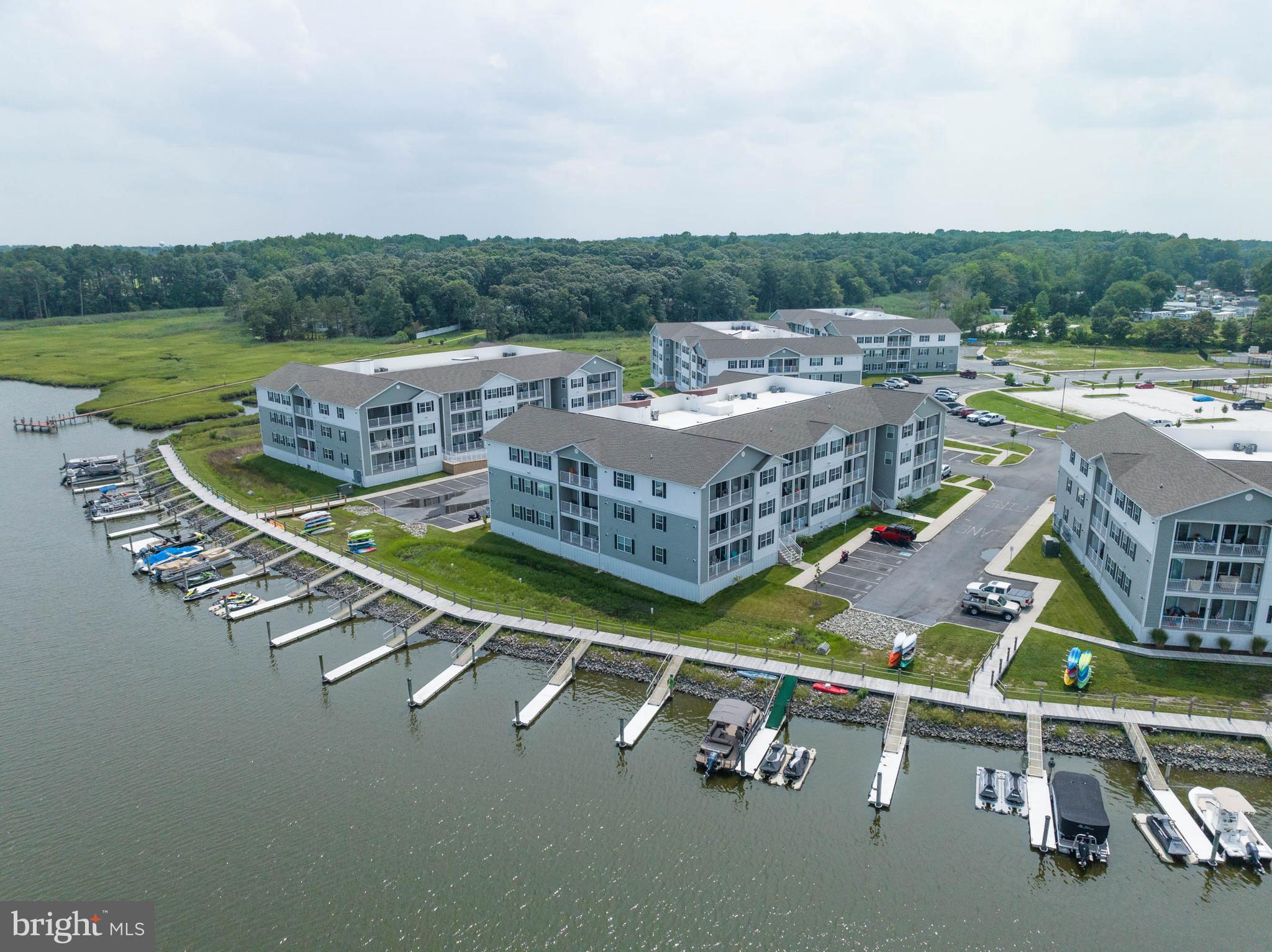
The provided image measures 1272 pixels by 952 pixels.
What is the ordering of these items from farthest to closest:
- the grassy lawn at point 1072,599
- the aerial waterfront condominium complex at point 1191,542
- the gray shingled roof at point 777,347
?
1. the gray shingled roof at point 777,347
2. the grassy lawn at point 1072,599
3. the aerial waterfront condominium complex at point 1191,542

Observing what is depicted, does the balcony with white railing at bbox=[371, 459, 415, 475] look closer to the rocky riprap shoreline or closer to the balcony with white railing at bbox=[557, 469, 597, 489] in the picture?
the balcony with white railing at bbox=[557, 469, 597, 489]

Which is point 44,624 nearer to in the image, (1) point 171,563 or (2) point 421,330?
(1) point 171,563

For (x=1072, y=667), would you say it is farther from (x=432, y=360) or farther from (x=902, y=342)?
(x=902, y=342)

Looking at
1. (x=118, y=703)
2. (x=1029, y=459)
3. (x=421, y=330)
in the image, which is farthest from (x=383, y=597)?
(x=421, y=330)

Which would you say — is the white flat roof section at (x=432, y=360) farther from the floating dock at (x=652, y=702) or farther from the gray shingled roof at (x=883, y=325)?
the gray shingled roof at (x=883, y=325)

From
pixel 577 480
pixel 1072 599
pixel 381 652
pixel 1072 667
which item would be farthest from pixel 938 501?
pixel 381 652

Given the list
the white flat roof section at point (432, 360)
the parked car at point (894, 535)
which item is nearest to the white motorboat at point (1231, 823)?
the parked car at point (894, 535)

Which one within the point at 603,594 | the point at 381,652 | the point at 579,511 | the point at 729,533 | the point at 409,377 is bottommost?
the point at 381,652
